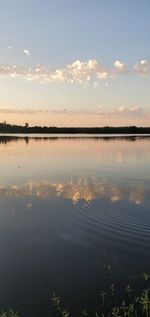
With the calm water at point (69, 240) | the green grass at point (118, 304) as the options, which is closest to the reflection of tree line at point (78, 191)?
the calm water at point (69, 240)

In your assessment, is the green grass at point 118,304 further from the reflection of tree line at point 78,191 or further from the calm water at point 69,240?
the reflection of tree line at point 78,191

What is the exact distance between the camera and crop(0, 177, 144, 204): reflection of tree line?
2213 centimetres

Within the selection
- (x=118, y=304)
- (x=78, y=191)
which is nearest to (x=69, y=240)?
(x=118, y=304)

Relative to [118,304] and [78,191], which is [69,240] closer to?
[118,304]

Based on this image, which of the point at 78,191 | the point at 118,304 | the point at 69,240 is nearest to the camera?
the point at 118,304

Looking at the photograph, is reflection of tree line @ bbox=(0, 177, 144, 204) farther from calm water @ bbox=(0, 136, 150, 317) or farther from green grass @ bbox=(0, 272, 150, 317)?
green grass @ bbox=(0, 272, 150, 317)

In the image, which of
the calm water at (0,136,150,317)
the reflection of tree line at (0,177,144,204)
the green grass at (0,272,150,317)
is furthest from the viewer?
the reflection of tree line at (0,177,144,204)

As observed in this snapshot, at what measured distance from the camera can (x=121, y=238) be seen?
1414 centimetres

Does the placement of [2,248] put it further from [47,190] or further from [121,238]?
[47,190]

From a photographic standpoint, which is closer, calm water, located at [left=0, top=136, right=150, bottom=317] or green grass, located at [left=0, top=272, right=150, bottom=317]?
green grass, located at [left=0, top=272, right=150, bottom=317]

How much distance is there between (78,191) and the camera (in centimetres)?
2403

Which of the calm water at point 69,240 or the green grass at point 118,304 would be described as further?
the calm water at point 69,240

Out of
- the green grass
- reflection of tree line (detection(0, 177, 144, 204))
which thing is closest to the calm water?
reflection of tree line (detection(0, 177, 144, 204))

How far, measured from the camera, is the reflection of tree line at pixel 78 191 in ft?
72.6
